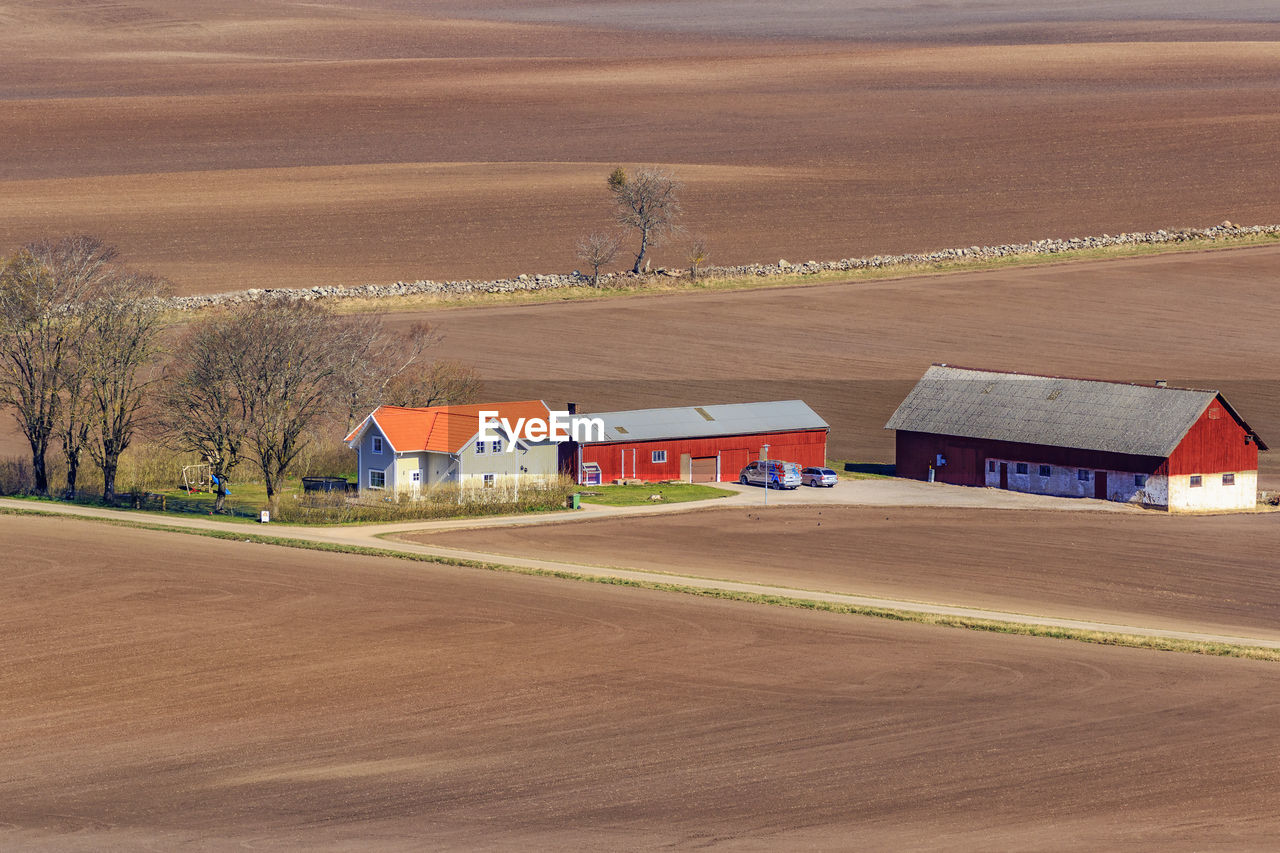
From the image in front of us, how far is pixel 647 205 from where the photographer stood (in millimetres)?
114812

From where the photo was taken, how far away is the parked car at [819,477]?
76125 mm

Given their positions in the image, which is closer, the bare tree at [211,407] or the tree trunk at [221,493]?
the tree trunk at [221,493]

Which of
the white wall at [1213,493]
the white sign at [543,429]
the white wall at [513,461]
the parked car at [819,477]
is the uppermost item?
the white sign at [543,429]

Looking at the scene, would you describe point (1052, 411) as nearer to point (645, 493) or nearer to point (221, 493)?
point (645, 493)

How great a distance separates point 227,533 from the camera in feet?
207

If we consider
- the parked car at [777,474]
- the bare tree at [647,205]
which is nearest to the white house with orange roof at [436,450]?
the parked car at [777,474]

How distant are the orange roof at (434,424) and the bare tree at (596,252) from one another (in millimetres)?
36234

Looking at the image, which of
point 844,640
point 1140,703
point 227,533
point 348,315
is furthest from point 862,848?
point 348,315

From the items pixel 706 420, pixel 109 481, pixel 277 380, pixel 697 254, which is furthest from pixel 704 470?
pixel 697 254

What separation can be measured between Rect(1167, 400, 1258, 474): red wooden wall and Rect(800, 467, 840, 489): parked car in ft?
45.9

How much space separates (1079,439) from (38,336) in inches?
1783

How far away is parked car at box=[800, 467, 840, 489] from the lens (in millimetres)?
76125

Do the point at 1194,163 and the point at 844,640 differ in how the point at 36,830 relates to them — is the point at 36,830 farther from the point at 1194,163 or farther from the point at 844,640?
the point at 1194,163

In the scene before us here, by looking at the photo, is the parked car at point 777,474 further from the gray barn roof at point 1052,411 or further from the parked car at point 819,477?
the gray barn roof at point 1052,411
